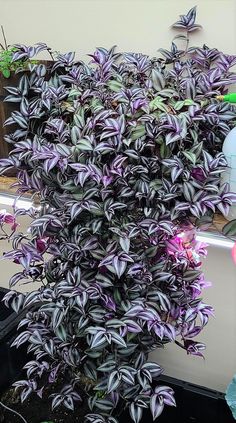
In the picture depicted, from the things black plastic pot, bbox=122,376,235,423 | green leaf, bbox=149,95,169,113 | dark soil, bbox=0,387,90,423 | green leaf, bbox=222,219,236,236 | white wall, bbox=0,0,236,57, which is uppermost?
white wall, bbox=0,0,236,57

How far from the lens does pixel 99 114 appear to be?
1116 mm

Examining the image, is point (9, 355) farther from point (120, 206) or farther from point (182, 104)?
point (182, 104)

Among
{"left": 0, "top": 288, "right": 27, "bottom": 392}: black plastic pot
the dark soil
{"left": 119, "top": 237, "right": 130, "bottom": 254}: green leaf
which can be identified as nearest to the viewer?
{"left": 119, "top": 237, "right": 130, "bottom": 254}: green leaf

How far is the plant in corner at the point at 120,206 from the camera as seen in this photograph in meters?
1.09

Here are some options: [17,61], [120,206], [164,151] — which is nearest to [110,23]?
[17,61]

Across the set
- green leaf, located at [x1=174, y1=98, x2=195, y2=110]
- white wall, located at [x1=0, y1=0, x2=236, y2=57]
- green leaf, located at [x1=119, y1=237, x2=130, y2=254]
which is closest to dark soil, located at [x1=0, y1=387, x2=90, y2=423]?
green leaf, located at [x1=119, y1=237, x2=130, y2=254]

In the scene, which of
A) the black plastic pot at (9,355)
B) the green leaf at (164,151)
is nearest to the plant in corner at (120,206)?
the green leaf at (164,151)

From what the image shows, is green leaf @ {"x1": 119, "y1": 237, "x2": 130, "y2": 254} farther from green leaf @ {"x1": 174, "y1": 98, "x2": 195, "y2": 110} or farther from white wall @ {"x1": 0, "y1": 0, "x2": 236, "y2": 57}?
white wall @ {"x1": 0, "y1": 0, "x2": 236, "y2": 57}

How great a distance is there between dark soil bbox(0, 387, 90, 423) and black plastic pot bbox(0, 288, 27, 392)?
0.50ft

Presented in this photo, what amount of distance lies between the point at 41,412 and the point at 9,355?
27 cm

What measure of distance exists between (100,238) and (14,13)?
2.89ft

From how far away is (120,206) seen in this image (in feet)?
3.57

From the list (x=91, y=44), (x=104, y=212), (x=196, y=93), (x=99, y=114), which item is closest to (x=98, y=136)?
(x=99, y=114)

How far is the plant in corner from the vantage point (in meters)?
1.09
